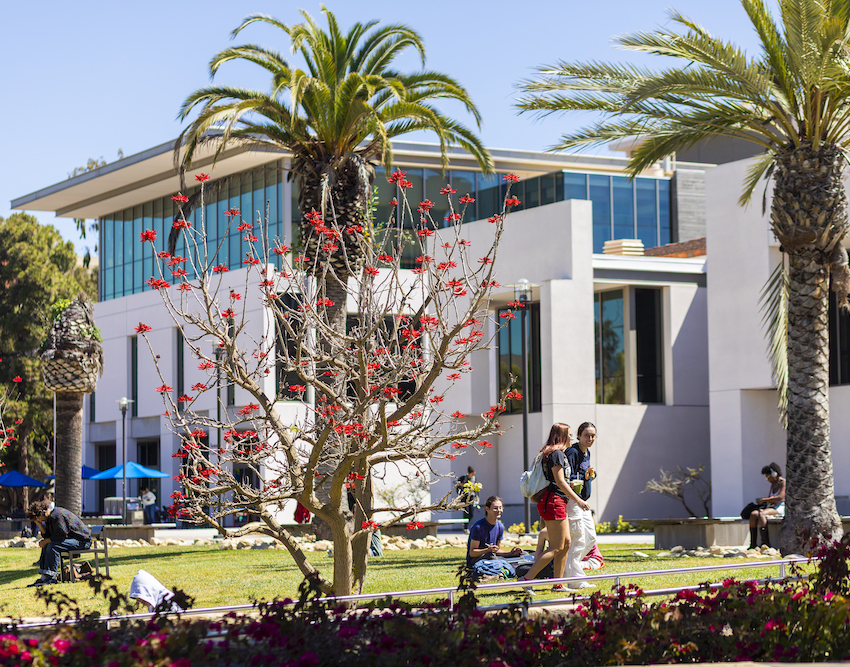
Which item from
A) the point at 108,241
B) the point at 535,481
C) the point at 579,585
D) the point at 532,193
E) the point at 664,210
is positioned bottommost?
the point at 579,585

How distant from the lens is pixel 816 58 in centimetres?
1443

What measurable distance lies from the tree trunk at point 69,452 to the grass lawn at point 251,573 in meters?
3.52

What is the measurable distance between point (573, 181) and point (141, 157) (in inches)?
634

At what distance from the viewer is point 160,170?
43.3m

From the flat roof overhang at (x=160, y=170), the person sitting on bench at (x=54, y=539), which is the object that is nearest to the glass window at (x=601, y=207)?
the flat roof overhang at (x=160, y=170)

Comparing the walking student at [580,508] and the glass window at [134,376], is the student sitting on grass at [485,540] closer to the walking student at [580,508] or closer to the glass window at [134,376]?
the walking student at [580,508]

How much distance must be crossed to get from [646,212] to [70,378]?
2554cm

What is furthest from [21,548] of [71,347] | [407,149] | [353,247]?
[407,149]

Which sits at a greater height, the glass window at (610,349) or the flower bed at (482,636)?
the glass window at (610,349)

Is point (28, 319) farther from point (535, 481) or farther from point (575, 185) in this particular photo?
point (535, 481)

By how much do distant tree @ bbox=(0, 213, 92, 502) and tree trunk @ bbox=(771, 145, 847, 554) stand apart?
2991 cm

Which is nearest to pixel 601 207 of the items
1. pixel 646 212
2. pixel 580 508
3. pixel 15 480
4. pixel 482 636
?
pixel 646 212

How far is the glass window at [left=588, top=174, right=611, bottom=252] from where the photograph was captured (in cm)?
4353

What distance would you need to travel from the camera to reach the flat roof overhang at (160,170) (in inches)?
1628
